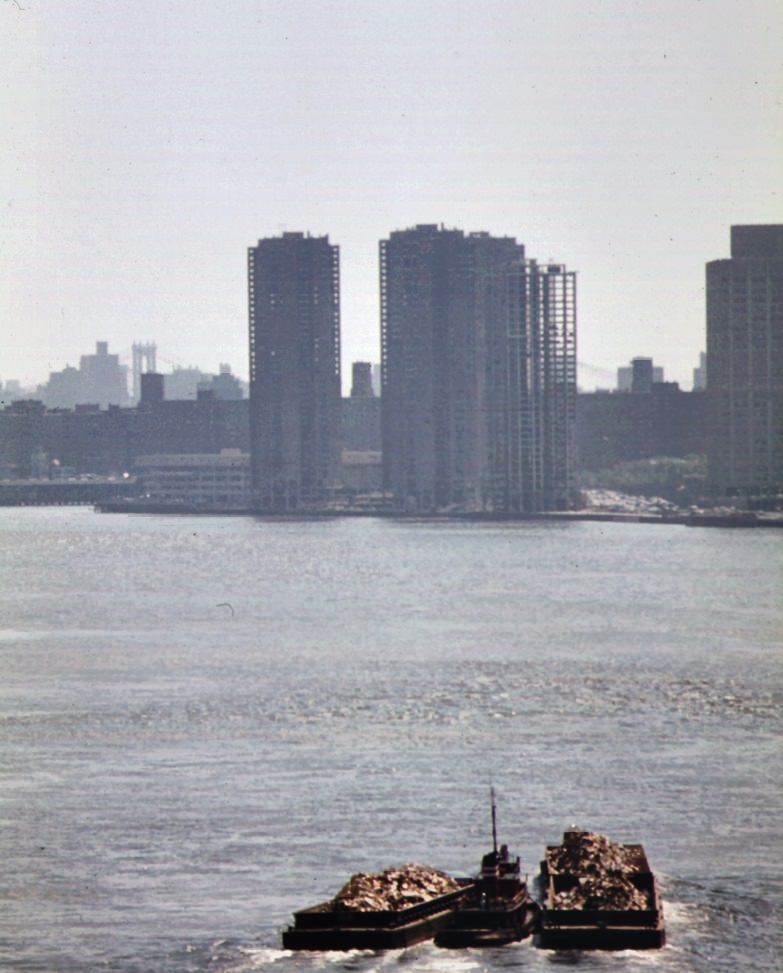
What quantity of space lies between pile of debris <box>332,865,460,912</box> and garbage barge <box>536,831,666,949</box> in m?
2.05

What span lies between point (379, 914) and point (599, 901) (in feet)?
13.9

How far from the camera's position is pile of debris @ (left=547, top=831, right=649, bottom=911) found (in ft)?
141

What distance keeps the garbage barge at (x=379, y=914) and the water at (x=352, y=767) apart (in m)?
0.47

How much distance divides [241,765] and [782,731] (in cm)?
1627

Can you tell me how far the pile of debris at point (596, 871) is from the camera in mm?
43125

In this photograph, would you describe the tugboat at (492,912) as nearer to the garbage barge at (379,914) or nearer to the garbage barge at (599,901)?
the garbage barge at (379,914)

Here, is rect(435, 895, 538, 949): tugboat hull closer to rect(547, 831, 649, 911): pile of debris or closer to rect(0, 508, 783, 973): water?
rect(0, 508, 783, 973): water

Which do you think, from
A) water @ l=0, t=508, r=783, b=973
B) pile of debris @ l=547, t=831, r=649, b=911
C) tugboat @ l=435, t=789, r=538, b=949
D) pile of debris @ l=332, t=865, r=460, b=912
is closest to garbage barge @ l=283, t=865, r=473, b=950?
pile of debris @ l=332, t=865, r=460, b=912

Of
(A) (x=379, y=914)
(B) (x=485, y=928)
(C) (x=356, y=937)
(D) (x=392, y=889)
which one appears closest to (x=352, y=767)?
(D) (x=392, y=889)

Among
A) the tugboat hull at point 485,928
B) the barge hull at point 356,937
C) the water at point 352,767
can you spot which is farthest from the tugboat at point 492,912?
the water at point 352,767

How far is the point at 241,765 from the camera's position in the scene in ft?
198

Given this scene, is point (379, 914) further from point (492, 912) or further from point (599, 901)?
point (599, 901)

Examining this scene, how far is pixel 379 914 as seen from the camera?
42.1 metres

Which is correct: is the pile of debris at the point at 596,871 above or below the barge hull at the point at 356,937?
above
